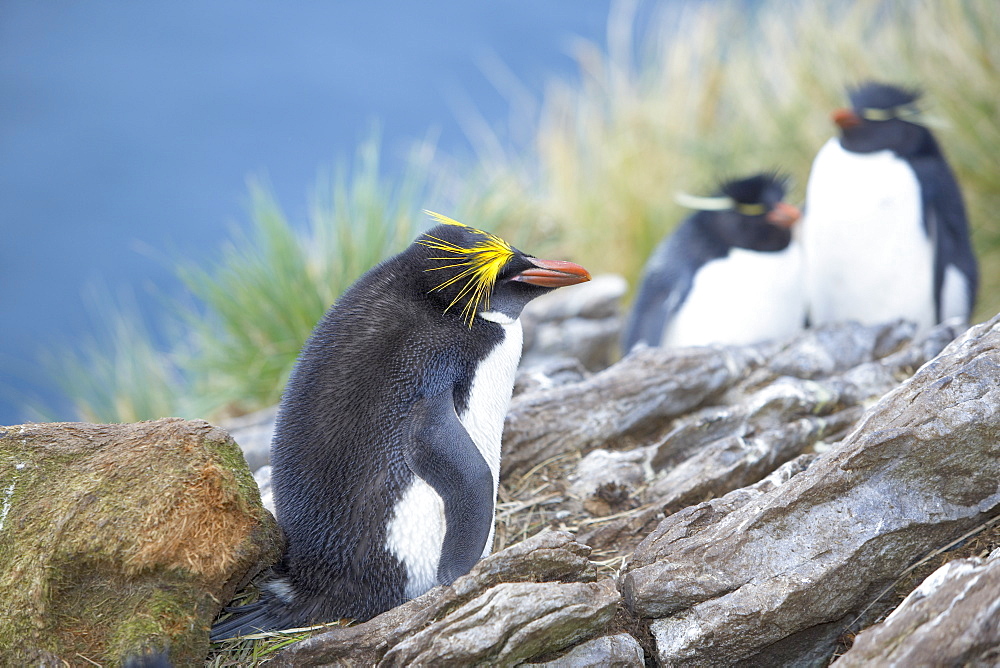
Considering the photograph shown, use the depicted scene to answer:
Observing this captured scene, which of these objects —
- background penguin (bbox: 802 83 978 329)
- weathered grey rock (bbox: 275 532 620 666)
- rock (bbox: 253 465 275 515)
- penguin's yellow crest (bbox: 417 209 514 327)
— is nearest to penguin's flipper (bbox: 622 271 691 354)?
background penguin (bbox: 802 83 978 329)

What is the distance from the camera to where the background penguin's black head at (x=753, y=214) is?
13.8 feet

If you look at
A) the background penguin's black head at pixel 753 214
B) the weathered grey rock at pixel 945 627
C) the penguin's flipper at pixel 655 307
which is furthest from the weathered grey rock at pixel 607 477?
the background penguin's black head at pixel 753 214

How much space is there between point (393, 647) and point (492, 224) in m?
4.16

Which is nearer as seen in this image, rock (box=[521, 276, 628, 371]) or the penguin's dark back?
the penguin's dark back

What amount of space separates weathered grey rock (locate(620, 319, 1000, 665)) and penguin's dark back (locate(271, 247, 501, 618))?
1.86 feet

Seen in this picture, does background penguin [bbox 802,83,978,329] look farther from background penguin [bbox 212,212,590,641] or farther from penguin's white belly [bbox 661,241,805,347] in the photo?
background penguin [bbox 212,212,590,641]

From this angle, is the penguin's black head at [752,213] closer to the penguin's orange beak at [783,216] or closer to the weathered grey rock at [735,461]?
the penguin's orange beak at [783,216]

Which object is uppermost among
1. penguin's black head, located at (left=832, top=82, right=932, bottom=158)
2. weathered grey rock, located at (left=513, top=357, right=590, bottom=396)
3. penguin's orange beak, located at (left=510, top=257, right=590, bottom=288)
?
penguin's black head, located at (left=832, top=82, right=932, bottom=158)

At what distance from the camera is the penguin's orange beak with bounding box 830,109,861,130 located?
412 cm

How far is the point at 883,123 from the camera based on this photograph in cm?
414

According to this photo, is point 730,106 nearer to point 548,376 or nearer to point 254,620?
point 548,376

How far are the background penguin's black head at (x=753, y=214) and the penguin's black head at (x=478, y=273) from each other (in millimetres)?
2389

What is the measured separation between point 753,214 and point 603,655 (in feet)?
9.86

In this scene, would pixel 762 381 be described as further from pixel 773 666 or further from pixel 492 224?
pixel 492 224
